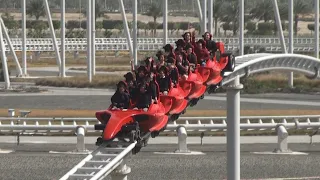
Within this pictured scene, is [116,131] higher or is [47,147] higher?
[116,131]

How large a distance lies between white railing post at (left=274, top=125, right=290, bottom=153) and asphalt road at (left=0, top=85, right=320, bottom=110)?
16.6 meters

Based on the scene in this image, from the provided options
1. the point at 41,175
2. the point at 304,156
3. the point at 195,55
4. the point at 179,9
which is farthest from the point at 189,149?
the point at 179,9

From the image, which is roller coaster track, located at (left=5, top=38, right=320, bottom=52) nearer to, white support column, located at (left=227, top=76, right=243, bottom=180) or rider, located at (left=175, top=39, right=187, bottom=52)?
rider, located at (left=175, top=39, right=187, bottom=52)

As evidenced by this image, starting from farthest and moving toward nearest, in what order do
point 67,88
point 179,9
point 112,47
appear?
point 179,9 < point 112,47 < point 67,88

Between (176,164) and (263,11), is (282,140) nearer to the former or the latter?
(176,164)

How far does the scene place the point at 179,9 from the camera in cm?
15238

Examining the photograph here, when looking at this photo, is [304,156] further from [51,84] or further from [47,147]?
[51,84]

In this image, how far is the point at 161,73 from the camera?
22.5 metres

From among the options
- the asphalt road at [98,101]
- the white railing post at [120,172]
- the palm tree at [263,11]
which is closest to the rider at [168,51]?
the white railing post at [120,172]

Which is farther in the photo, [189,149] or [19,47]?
[19,47]

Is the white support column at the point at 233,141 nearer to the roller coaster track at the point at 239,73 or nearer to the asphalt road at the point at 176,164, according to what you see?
the roller coaster track at the point at 239,73

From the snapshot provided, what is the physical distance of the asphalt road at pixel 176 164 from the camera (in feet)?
96.4

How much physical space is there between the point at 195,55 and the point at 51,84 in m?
44.1

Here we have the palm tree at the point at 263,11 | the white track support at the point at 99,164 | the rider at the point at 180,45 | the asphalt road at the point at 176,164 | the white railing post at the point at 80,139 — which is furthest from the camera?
the palm tree at the point at 263,11
